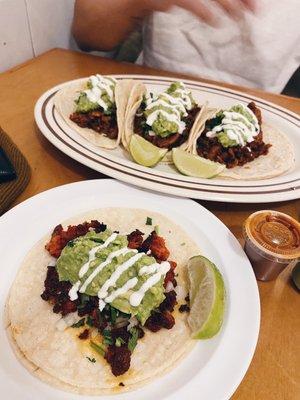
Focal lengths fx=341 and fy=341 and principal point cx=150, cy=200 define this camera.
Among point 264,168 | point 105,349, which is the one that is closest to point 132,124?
point 264,168

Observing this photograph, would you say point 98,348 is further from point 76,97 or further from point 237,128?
point 76,97

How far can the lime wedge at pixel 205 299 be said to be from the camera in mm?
1226

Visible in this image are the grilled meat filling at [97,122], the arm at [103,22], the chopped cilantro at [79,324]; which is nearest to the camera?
the chopped cilantro at [79,324]

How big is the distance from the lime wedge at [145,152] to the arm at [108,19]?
162cm

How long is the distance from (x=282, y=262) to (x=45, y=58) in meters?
2.89

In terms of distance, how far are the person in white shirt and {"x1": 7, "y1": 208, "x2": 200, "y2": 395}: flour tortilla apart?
2.58 m

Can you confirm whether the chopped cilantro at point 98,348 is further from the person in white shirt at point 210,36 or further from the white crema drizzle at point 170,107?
the person in white shirt at point 210,36

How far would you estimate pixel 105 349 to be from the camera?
1259 mm

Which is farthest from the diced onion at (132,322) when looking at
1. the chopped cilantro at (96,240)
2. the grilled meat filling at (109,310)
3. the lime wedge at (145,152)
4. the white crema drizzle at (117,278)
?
the lime wedge at (145,152)

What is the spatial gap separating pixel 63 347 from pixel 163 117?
149 cm

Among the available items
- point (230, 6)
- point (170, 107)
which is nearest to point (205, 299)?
point (170, 107)

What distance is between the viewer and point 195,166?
1940 mm

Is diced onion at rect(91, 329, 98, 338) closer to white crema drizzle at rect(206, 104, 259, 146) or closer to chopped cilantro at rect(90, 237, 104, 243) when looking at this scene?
chopped cilantro at rect(90, 237, 104, 243)

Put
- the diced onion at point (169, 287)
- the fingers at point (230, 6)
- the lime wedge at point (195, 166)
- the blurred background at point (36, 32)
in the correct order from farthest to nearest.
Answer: the blurred background at point (36, 32) → the fingers at point (230, 6) → the lime wedge at point (195, 166) → the diced onion at point (169, 287)
